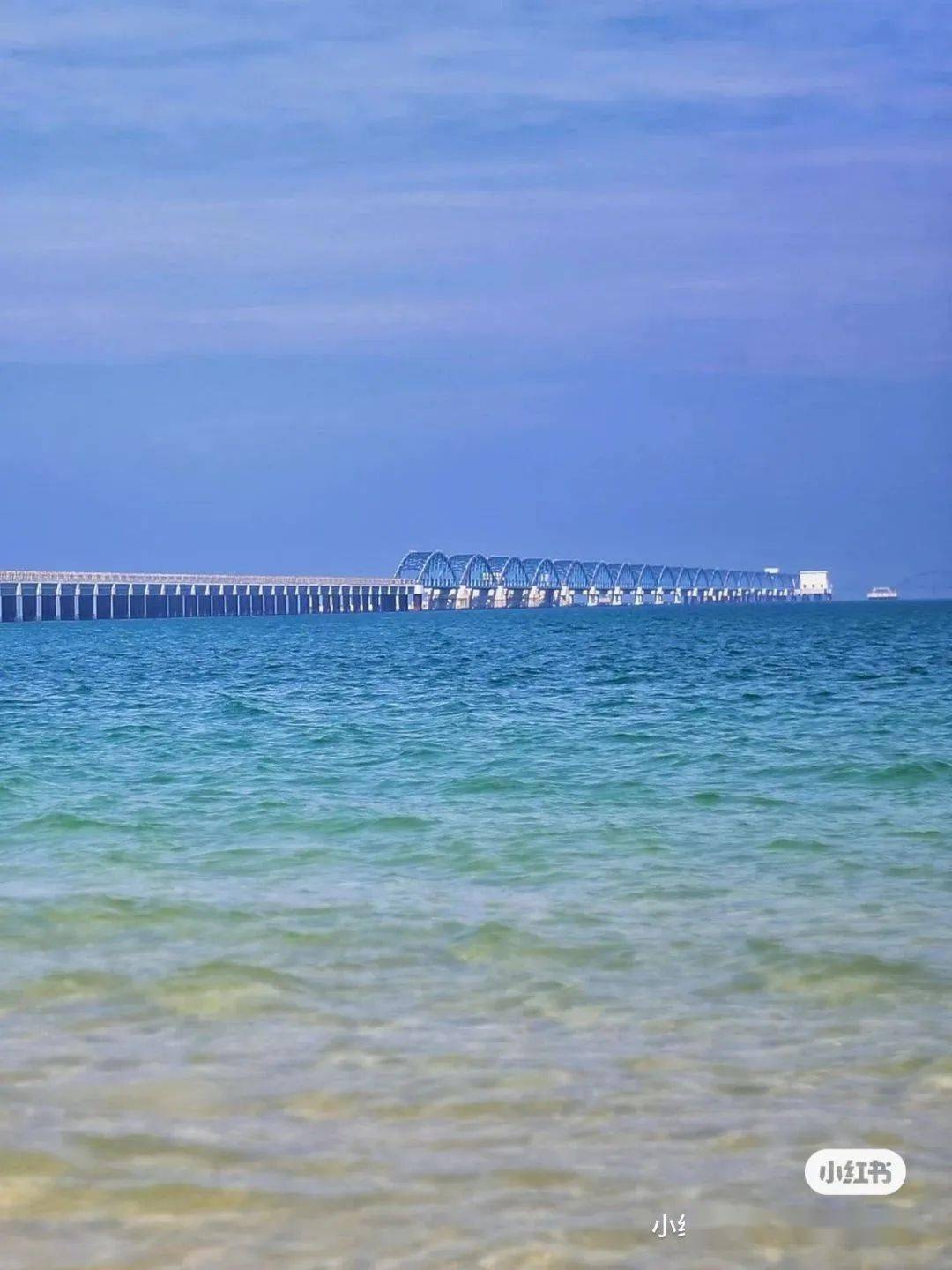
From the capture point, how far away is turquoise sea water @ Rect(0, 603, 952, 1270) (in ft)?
17.9

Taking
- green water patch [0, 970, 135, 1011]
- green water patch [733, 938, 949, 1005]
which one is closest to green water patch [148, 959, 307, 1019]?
green water patch [0, 970, 135, 1011]

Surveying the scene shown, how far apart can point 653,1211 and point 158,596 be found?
192m

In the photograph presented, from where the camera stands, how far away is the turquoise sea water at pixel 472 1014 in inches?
215

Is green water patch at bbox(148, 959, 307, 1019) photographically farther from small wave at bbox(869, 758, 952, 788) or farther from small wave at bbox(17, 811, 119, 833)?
small wave at bbox(869, 758, 952, 788)

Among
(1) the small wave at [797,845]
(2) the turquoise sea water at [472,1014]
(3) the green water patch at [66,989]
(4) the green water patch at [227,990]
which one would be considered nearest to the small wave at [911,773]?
(2) the turquoise sea water at [472,1014]

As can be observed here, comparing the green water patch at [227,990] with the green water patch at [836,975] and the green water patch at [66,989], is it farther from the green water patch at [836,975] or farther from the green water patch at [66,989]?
the green water patch at [836,975]

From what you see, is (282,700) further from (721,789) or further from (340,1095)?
(340,1095)

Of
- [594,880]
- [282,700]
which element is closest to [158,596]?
[282,700]

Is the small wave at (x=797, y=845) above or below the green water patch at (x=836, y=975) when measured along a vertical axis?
below

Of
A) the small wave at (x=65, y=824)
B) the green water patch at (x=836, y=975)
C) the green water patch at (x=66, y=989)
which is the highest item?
the green water patch at (x=836, y=975)

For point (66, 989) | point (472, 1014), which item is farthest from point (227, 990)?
point (472, 1014)

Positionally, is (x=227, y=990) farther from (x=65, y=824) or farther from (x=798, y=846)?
(x=65, y=824)

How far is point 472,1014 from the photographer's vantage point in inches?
313

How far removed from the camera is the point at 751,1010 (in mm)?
7918
